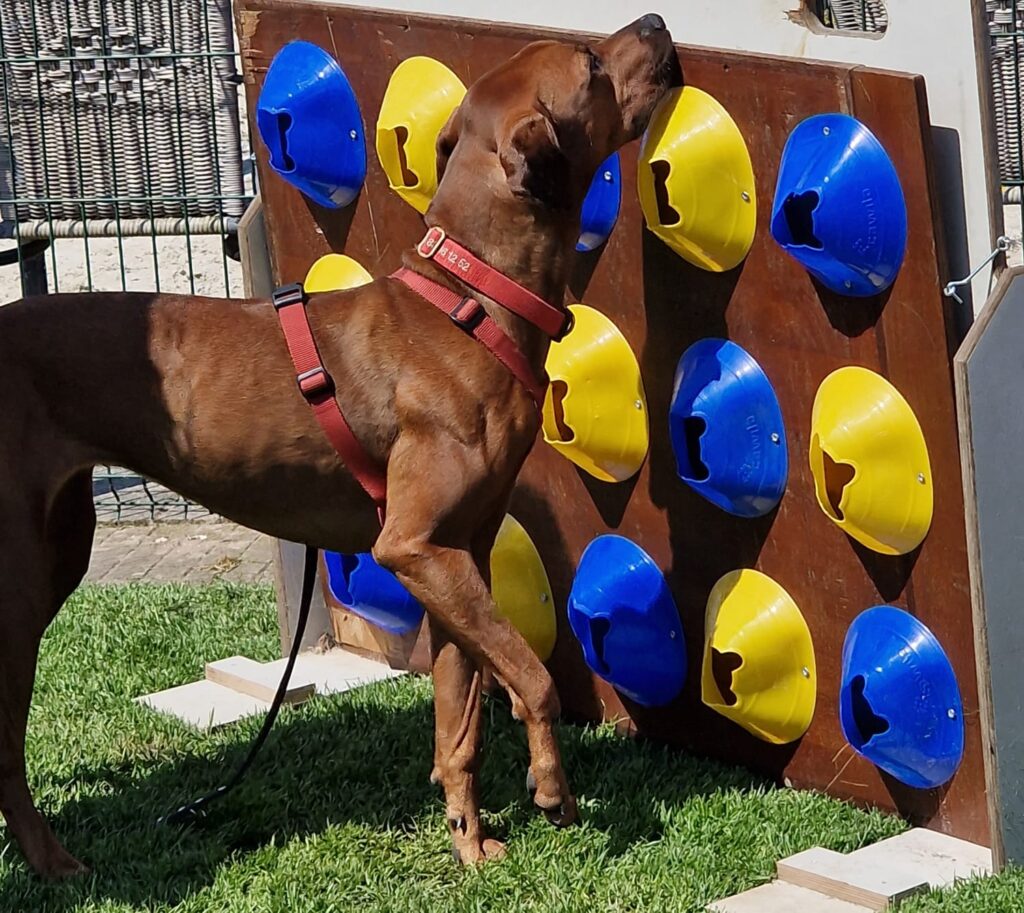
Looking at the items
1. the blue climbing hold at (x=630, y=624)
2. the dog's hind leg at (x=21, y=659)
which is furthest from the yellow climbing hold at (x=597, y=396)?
the dog's hind leg at (x=21, y=659)

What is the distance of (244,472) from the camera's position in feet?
14.0

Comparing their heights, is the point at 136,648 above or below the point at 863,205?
below

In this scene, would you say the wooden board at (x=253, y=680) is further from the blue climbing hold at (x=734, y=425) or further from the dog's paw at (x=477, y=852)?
the blue climbing hold at (x=734, y=425)

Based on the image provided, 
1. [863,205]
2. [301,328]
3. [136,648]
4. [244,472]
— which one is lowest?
[136,648]

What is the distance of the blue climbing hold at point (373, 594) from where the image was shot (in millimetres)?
5455

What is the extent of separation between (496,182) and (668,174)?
452 millimetres

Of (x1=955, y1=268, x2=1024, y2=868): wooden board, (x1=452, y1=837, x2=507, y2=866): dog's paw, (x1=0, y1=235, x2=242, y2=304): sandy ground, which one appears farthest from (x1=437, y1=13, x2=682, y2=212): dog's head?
(x1=0, y1=235, x2=242, y2=304): sandy ground

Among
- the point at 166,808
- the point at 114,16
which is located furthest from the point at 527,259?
the point at 114,16

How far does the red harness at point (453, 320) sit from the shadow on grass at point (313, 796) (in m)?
0.98

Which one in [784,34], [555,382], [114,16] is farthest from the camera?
[114,16]

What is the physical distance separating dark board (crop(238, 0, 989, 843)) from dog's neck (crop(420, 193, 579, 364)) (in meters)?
0.44

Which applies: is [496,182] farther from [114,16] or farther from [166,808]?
[114,16]

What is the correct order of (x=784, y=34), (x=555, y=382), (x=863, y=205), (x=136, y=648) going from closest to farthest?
1. (x=863, y=205)
2. (x=784, y=34)
3. (x=555, y=382)
4. (x=136, y=648)

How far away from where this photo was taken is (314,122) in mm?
5238
